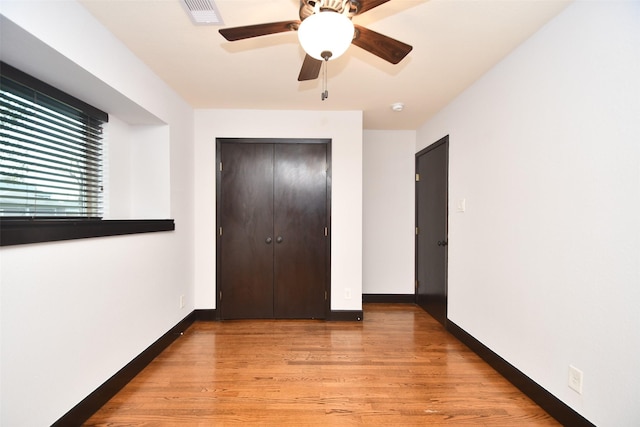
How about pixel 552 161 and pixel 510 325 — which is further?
pixel 510 325

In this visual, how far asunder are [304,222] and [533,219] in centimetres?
207

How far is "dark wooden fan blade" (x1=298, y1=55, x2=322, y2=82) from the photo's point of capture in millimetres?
1557

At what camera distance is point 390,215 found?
3.81 m

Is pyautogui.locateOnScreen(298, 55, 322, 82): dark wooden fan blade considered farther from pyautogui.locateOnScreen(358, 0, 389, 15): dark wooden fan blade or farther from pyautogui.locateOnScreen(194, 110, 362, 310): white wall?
pyautogui.locateOnScreen(194, 110, 362, 310): white wall

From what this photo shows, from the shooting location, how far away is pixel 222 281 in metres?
3.14

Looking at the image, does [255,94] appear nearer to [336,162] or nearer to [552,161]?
[336,162]

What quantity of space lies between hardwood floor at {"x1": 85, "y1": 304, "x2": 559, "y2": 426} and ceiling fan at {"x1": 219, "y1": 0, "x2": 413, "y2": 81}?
1.99 meters

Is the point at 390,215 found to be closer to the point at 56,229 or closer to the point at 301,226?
the point at 301,226

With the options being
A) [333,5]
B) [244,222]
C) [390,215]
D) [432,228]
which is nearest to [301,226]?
[244,222]

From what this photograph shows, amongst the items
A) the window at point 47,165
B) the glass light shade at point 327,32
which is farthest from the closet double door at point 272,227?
the glass light shade at point 327,32

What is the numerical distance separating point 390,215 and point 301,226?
136 cm

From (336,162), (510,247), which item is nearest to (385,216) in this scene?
(336,162)

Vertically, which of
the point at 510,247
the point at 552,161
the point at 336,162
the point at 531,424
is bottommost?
the point at 531,424

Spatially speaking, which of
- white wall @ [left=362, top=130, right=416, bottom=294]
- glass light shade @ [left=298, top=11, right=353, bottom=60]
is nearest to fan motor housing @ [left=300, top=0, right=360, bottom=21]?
glass light shade @ [left=298, top=11, right=353, bottom=60]
